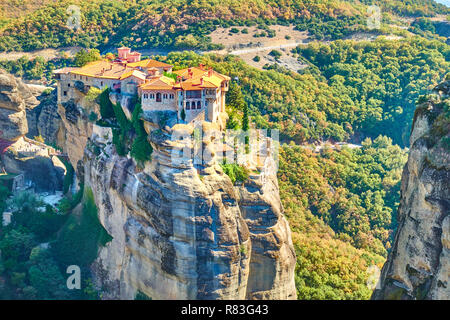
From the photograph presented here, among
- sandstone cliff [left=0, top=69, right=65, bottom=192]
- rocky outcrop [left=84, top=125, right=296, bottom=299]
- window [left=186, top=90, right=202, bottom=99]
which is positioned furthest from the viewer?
sandstone cliff [left=0, top=69, right=65, bottom=192]

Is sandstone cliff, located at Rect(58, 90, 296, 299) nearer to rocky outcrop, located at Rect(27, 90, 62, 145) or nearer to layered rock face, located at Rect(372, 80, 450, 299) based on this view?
layered rock face, located at Rect(372, 80, 450, 299)

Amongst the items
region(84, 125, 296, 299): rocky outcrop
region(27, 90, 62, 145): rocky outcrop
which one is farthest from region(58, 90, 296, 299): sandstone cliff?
region(27, 90, 62, 145): rocky outcrop

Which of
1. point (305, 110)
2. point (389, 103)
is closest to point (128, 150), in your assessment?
point (305, 110)

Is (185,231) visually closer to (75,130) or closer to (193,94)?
(193,94)

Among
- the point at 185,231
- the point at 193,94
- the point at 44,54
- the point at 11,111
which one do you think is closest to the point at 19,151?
the point at 11,111

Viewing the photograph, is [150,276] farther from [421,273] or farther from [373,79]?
[373,79]

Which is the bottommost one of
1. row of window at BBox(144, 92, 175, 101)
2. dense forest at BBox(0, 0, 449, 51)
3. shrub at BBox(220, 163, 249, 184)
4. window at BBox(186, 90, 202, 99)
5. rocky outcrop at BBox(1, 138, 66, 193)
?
rocky outcrop at BBox(1, 138, 66, 193)

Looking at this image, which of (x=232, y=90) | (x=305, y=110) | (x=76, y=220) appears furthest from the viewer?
(x=305, y=110)
